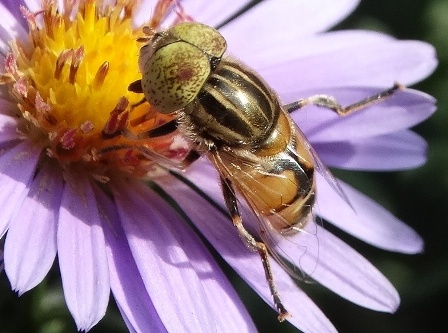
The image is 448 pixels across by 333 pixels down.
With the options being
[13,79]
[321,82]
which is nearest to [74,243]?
[13,79]

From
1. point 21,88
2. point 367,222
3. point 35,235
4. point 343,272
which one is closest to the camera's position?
point 35,235

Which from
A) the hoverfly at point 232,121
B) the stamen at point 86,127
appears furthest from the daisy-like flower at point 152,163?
the hoverfly at point 232,121

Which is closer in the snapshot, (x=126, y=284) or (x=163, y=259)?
(x=126, y=284)

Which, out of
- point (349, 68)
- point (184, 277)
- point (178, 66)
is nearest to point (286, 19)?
point (349, 68)

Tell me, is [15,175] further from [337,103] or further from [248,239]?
[337,103]

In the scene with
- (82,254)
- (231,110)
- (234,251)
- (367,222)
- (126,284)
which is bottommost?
(367,222)

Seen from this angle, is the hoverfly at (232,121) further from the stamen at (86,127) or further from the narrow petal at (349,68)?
the narrow petal at (349,68)
